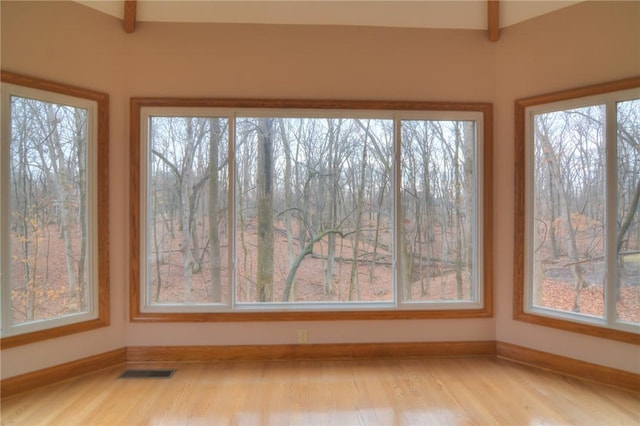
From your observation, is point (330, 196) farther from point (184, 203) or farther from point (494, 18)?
point (494, 18)

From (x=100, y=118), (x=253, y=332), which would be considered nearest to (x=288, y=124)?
(x=100, y=118)

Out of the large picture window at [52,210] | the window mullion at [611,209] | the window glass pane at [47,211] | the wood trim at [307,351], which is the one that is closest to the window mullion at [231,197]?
the wood trim at [307,351]

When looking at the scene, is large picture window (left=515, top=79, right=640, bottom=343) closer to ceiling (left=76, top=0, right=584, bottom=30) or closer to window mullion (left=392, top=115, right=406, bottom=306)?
ceiling (left=76, top=0, right=584, bottom=30)

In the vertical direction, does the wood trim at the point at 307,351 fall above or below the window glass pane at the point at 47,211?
below

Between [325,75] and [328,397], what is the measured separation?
8.03 ft

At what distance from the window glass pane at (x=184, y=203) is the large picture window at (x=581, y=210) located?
248 centimetres

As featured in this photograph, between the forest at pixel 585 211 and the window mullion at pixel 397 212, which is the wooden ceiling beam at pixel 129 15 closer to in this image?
the window mullion at pixel 397 212

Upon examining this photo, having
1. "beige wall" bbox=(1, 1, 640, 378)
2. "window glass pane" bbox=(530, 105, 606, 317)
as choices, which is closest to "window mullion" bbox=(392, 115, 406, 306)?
"beige wall" bbox=(1, 1, 640, 378)

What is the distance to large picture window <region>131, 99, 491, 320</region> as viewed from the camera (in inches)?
115

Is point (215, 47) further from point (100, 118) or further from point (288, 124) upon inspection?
point (100, 118)

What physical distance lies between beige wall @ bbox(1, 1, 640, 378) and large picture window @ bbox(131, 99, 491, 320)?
0.12 meters

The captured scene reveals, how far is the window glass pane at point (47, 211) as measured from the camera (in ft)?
8.05

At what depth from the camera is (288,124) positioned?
9.71ft

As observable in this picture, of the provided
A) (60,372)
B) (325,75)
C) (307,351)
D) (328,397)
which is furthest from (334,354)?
(325,75)
